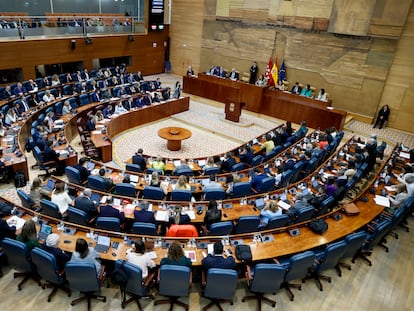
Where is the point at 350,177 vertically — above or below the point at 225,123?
above

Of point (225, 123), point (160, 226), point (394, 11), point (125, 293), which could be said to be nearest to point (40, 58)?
point (225, 123)

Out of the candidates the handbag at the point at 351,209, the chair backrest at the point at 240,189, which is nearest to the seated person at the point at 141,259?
the chair backrest at the point at 240,189

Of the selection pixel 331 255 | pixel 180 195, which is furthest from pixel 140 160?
pixel 331 255

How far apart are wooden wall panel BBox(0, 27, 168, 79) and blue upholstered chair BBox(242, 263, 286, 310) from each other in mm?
16153

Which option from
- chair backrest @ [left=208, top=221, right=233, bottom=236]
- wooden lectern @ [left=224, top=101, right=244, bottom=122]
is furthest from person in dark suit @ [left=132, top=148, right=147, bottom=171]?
wooden lectern @ [left=224, top=101, right=244, bottom=122]

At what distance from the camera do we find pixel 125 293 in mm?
5770

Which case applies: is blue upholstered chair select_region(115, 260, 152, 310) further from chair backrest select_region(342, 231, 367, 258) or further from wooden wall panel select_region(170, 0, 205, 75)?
wooden wall panel select_region(170, 0, 205, 75)

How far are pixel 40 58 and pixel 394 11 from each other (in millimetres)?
17996

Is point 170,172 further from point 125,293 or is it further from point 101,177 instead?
point 125,293

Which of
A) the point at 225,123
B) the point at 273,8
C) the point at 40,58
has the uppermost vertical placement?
the point at 273,8

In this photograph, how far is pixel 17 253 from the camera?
17.9 ft

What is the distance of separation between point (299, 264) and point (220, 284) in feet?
4.97

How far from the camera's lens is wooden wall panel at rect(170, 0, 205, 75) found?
73.8 feet

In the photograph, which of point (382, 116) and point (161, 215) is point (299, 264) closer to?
point (161, 215)
